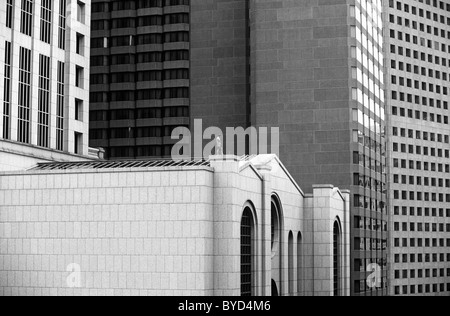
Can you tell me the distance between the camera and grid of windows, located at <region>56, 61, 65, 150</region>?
7106cm

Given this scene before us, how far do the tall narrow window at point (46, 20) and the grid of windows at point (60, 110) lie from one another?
9.13 feet

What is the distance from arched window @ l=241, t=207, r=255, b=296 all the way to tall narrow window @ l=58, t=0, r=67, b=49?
25.0 meters

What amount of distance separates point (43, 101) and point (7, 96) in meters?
4.81

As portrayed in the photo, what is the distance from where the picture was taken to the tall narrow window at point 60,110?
7106 cm

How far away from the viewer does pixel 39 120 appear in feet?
225

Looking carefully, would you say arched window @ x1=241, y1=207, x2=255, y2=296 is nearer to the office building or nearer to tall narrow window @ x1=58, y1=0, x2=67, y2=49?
the office building

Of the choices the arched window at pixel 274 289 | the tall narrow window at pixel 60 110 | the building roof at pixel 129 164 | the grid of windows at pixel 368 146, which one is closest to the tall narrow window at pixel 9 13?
the tall narrow window at pixel 60 110

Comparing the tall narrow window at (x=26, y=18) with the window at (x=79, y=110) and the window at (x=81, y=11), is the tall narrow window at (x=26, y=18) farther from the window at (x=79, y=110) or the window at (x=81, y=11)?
the window at (x=79, y=110)

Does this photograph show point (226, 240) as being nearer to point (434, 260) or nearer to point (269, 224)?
point (269, 224)

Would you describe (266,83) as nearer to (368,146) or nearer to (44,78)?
(368,146)

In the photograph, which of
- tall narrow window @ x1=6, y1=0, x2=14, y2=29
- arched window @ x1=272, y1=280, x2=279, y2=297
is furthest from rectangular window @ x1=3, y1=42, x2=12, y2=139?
arched window @ x1=272, y1=280, x2=279, y2=297

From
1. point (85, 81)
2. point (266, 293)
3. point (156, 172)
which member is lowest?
point (266, 293)

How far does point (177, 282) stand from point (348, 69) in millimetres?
51922
